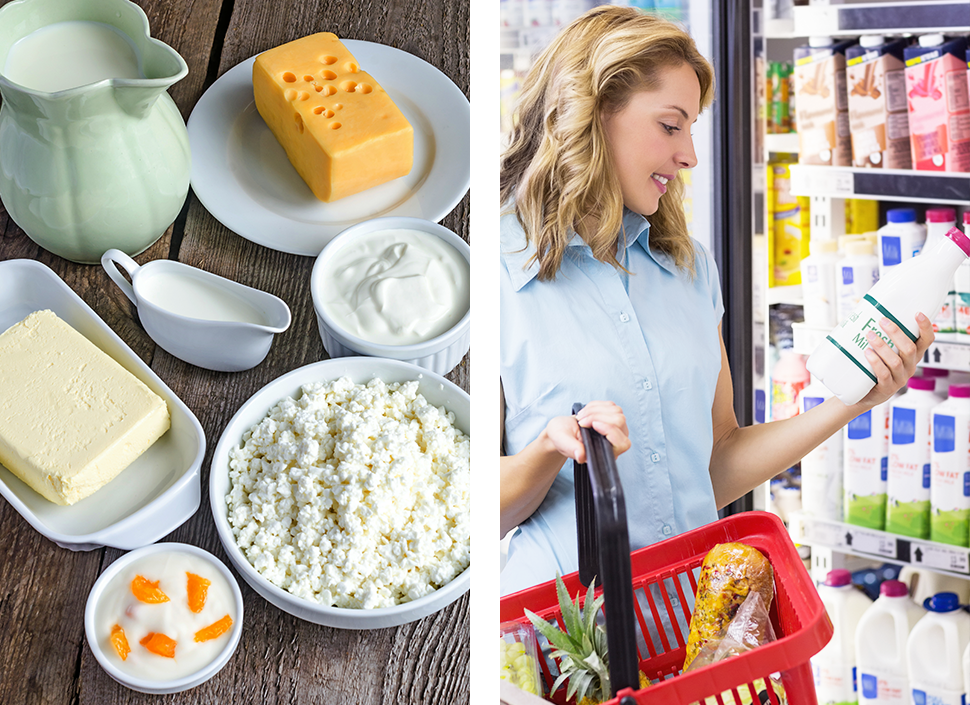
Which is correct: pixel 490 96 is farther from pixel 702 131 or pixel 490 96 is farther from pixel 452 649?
pixel 452 649

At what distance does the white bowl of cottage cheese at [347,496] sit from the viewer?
69cm

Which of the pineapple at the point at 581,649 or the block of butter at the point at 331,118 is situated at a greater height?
the block of butter at the point at 331,118

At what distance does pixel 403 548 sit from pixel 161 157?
45 centimetres

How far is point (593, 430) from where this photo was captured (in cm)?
49

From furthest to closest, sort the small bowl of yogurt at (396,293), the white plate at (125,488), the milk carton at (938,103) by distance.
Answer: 1. the small bowl of yogurt at (396,293)
2. the white plate at (125,488)
3. the milk carton at (938,103)

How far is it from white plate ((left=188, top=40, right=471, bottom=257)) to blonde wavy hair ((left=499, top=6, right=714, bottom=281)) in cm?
40

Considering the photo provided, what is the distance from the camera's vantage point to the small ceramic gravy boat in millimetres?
775

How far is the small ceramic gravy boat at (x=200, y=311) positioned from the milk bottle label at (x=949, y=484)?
1.83 ft

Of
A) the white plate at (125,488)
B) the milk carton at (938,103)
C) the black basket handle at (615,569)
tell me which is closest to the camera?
the black basket handle at (615,569)

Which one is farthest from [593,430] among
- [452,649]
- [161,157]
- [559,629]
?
[161,157]

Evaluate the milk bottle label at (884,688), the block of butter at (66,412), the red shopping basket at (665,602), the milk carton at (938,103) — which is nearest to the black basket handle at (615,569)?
the red shopping basket at (665,602)

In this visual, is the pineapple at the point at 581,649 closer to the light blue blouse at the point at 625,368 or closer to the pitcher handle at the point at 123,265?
the light blue blouse at the point at 625,368

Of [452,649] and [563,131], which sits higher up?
[563,131]

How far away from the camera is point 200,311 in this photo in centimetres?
82
